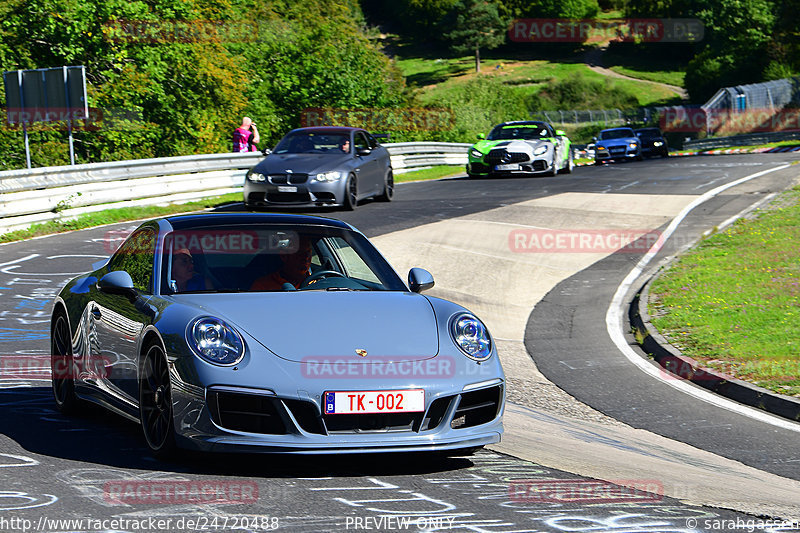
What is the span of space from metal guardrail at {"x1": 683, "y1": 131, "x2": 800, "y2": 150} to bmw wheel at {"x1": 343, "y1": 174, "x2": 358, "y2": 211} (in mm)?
34559

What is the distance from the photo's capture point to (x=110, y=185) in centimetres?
2116

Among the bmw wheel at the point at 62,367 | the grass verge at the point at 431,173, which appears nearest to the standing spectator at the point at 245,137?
the grass verge at the point at 431,173

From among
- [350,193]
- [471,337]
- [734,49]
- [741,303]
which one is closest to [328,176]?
[350,193]

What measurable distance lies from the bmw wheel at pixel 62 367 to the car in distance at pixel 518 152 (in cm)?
2205

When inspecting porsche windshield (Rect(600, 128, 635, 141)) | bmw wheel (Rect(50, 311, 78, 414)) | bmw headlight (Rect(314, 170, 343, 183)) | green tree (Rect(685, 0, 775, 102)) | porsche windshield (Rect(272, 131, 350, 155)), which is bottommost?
bmw wheel (Rect(50, 311, 78, 414))

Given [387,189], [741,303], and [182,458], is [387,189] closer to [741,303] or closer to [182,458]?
[741,303]

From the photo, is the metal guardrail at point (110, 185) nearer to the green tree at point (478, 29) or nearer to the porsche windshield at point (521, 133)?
the porsche windshield at point (521, 133)

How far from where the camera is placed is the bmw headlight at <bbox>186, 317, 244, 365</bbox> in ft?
Result: 18.6

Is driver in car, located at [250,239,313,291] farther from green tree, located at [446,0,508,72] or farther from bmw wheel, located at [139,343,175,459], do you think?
green tree, located at [446,0,508,72]

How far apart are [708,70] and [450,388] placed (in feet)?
341

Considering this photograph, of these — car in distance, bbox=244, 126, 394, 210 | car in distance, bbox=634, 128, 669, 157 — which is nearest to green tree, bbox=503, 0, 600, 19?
car in distance, bbox=634, 128, 669, 157

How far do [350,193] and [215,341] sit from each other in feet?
49.3

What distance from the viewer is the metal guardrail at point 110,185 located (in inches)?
728

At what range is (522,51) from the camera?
145125 mm
